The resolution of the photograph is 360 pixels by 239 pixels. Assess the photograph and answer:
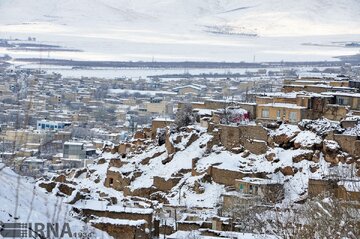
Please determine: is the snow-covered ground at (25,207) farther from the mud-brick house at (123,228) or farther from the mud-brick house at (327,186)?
the mud-brick house at (327,186)

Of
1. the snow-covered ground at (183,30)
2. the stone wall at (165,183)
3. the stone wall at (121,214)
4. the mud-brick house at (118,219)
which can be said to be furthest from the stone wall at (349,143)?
the snow-covered ground at (183,30)

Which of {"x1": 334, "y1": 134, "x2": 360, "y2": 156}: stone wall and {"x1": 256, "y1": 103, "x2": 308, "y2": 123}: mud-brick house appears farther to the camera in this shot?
{"x1": 256, "y1": 103, "x2": 308, "y2": 123}: mud-brick house

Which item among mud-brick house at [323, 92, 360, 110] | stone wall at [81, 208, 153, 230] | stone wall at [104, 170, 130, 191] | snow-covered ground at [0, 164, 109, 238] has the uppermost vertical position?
snow-covered ground at [0, 164, 109, 238]

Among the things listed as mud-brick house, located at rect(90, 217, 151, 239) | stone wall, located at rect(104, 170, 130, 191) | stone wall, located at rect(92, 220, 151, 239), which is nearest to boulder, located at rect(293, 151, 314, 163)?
stone wall, located at rect(104, 170, 130, 191)

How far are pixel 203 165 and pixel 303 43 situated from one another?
75.9m

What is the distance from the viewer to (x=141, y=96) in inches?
1971

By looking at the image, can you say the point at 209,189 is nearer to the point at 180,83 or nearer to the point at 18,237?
the point at 18,237

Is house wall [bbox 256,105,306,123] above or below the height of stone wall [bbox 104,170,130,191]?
above

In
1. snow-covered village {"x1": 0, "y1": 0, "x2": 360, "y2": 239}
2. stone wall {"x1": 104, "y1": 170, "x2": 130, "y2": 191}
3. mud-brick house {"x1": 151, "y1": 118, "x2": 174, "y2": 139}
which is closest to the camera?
snow-covered village {"x1": 0, "y1": 0, "x2": 360, "y2": 239}

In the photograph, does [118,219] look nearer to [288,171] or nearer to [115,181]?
[288,171]

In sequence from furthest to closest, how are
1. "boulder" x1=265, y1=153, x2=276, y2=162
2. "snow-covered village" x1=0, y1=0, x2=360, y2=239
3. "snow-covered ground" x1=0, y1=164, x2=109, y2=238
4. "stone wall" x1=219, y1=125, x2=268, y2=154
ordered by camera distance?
1. "stone wall" x1=219, y1=125, x2=268, y2=154
2. "boulder" x1=265, y1=153, x2=276, y2=162
3. "snow-covered village" x1=0, y1=0, x2=360, y2=239
4. "snow-covered ground" x1=0, y1=164, x2=109, y2=238

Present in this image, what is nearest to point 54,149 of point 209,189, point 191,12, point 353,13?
point 209,189

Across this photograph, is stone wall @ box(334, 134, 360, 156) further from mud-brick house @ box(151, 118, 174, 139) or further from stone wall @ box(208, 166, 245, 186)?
mud-brick house @ box(151, 118, 174, 139)

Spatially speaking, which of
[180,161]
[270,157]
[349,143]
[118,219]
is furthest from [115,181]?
[118,219]
